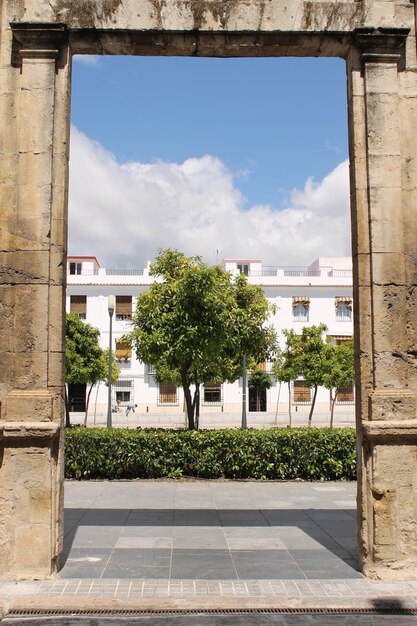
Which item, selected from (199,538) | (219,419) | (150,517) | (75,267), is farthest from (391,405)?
(75,267)

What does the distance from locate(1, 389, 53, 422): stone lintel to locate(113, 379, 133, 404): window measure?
105 ft

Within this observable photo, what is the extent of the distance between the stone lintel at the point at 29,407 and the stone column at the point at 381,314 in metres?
3.02

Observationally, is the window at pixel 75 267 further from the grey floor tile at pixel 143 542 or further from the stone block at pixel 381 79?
the stone block at pixel 381 79

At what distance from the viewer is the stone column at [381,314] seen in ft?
18.2

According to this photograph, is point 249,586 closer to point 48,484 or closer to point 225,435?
point 48,484

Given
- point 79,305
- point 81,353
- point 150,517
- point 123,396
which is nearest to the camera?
point 150,517

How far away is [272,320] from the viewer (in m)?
37.8

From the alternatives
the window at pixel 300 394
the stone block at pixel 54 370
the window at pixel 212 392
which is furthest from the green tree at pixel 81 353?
the stone block at pixel 54 370

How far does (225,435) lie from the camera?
11367 millimetres

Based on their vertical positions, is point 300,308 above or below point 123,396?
above

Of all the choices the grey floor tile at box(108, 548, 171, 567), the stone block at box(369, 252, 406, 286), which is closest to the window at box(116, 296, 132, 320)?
the grey floor tile at box(108, 548, 171, 567)

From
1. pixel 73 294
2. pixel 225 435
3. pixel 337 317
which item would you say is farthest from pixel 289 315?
pixel 225 435

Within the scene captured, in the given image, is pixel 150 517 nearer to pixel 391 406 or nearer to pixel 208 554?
pixel 208 554

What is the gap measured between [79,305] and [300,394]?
15.1m
